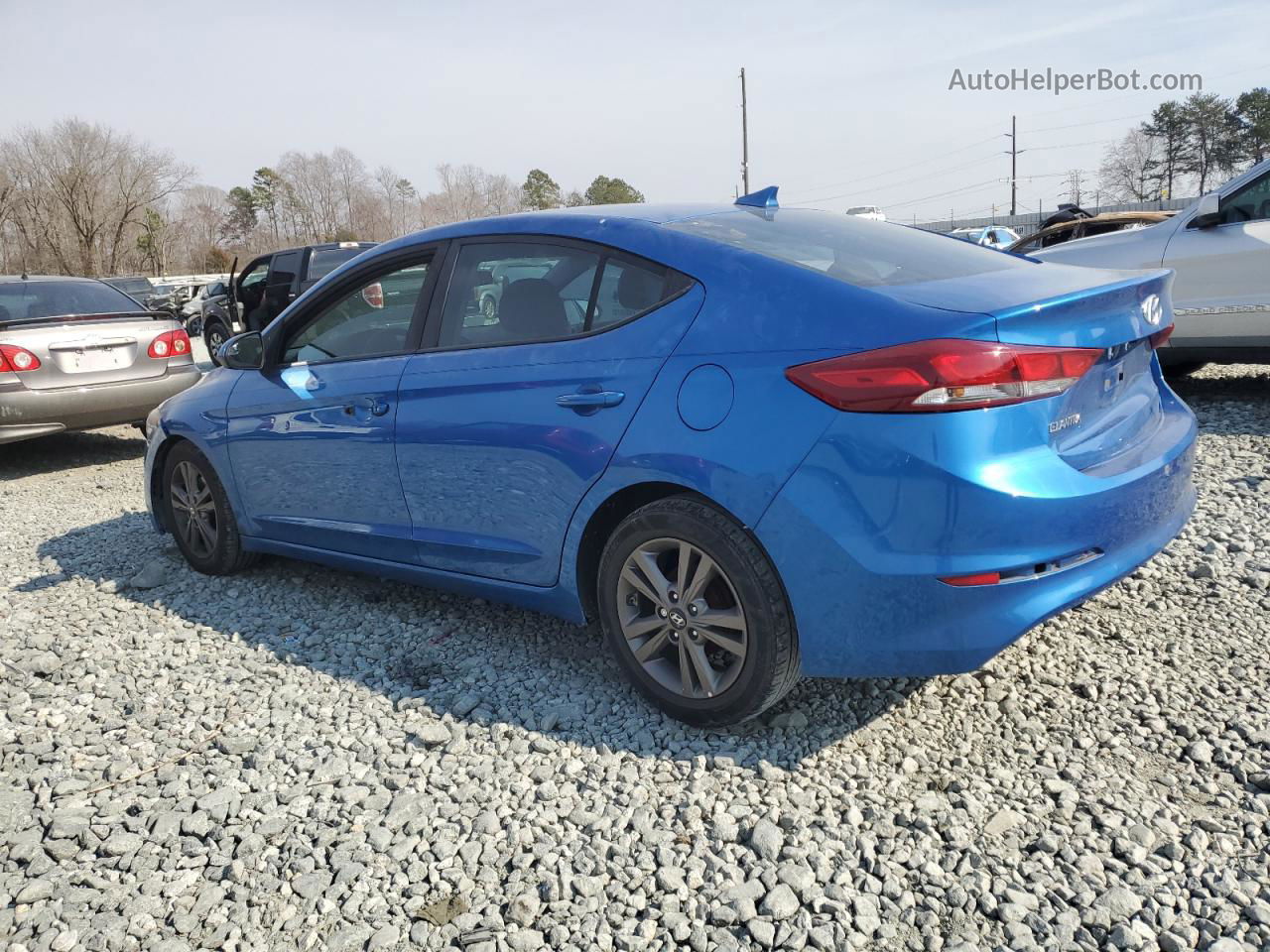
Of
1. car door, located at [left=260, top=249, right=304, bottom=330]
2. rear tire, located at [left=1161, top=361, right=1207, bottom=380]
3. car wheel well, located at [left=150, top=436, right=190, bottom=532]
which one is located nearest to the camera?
car wheel well, located at [left=150, top=436, right=190, bottom=532]

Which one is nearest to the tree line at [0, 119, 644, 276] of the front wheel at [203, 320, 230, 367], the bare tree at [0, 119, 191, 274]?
the bare tree at [0, 119, 191, 274]

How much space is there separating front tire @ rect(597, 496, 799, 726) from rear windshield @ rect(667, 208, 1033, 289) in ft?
2.74

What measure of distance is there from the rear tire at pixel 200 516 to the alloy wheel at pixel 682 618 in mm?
2513

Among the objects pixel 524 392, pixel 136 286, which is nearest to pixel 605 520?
pixel 524 392

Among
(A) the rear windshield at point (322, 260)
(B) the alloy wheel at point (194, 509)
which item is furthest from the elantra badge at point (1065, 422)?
(A) the rear windshield at point (322, 260)

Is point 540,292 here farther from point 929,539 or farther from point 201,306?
point 201,306

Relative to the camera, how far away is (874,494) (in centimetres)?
253

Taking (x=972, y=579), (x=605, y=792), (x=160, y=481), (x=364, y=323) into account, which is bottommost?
(x=605, y=792)

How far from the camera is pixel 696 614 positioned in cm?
293

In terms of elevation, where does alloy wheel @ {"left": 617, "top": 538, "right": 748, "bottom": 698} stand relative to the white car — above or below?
below

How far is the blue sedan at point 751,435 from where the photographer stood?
2521 millimetres

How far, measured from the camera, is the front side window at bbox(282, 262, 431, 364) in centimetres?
388

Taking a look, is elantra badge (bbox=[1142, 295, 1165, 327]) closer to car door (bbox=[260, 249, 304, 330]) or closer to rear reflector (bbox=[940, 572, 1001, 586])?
rear reflector (bbox=[940, 572, 1001, 586])

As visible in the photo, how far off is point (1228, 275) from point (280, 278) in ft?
41.4
